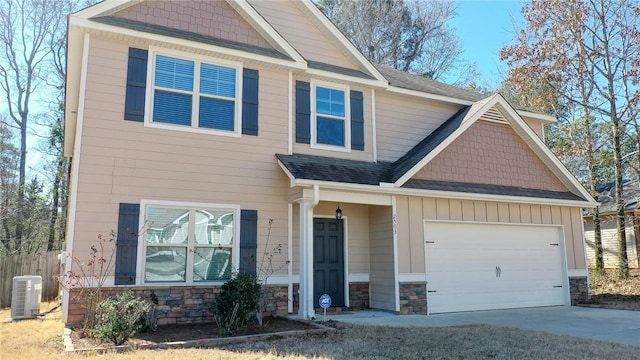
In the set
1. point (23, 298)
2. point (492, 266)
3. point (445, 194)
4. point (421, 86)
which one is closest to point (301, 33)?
point (421, 86)

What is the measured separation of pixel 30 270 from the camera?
14.1m

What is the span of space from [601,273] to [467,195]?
9738 mm

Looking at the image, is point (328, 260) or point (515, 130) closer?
point (328, 260)

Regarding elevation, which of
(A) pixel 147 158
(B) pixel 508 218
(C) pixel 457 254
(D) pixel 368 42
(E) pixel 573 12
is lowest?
(C) pixel 457 254

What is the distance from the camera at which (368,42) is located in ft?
78.2

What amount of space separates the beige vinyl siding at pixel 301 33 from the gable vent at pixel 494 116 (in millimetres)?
3277

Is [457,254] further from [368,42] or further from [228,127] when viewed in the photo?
[368,42]

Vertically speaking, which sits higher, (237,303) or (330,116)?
(330,116)

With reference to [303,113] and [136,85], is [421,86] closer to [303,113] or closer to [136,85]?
[303,113]

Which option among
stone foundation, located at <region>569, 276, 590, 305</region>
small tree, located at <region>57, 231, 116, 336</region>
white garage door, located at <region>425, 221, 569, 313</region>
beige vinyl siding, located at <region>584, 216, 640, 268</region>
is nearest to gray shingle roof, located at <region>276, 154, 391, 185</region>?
white garage door, located at <region>425, 221, 569, 313</region>

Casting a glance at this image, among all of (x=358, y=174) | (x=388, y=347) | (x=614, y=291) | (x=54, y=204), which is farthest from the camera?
(x=54, y=204)

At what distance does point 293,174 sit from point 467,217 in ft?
13.8

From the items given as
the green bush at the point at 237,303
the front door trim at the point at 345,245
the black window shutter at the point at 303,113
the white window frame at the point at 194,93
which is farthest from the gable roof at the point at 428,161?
the green bush at the point at 237,303

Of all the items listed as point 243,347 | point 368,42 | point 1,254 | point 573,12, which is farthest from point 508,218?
point 1,254
